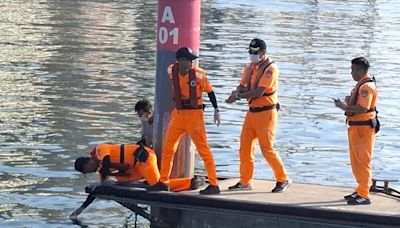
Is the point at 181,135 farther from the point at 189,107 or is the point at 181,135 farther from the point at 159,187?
the point at 159,187

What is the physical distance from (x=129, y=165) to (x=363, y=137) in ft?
10.2

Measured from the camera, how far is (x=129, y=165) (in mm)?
13250

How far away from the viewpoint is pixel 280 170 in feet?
42.9

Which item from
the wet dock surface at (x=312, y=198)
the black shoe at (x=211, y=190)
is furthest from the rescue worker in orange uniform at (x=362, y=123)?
the black shoe at (x=211, y=190)

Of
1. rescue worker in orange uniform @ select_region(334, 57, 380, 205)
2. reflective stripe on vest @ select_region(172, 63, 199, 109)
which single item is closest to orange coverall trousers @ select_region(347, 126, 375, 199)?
rescue worker in orange uniform @ select_region(334, 57, 380, 205)

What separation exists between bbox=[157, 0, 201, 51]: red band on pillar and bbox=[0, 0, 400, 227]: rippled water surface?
299 cm

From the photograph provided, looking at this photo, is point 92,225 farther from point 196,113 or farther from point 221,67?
point 221,67

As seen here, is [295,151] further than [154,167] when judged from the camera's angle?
Yes

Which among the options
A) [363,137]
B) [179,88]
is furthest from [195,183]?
[363,137]

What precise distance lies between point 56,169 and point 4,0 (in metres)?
44.1

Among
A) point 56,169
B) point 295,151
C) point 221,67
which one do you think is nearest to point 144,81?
point 221,67

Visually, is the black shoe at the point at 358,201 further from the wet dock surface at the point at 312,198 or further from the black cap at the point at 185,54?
the black cap at the point at 185,54

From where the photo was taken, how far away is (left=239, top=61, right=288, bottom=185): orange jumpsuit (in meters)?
12.8

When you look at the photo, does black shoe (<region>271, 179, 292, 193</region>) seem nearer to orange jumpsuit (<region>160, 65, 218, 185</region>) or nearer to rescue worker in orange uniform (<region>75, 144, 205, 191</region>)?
orange jumpsuit (<region>160, 65, 218, 185</region>)
